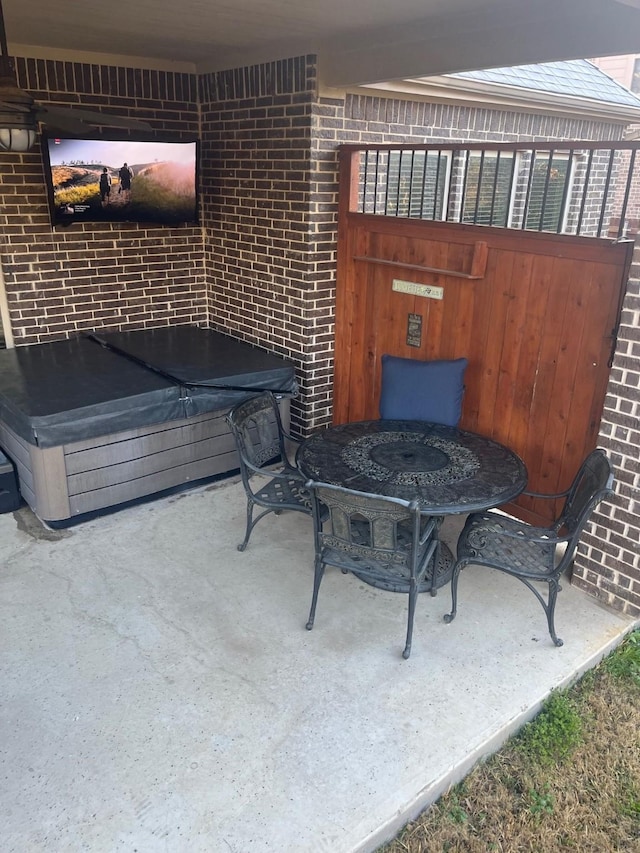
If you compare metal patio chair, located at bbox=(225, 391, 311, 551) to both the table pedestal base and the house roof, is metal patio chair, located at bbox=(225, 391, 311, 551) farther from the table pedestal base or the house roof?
the house roof

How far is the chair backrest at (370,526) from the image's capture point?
112 inches

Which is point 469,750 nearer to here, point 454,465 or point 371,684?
point 371,684

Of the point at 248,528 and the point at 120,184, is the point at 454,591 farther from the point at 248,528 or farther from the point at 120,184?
the point at 120,184

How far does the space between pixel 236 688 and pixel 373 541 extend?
911 mm

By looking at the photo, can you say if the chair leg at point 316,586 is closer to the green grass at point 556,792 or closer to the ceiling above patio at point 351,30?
the green grass at point 556,792

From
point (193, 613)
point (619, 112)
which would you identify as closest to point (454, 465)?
point (193, 613)

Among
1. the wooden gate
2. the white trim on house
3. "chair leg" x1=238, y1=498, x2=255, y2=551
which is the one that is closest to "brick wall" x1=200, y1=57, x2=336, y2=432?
the wooden gate

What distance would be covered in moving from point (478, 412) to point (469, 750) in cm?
229

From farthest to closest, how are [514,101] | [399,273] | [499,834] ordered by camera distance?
1. [514,101]
2. [399,273]
3. [499,834]

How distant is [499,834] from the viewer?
238 centimetres

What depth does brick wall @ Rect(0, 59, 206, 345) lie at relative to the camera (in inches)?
198

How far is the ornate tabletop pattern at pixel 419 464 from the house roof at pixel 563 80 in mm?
3038

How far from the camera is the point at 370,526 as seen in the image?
9.76 ft

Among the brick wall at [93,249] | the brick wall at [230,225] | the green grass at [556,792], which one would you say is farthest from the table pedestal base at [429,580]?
the brick wall at [93,249]
